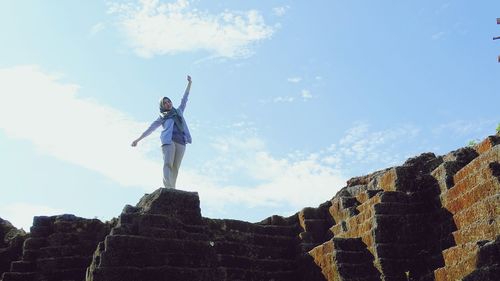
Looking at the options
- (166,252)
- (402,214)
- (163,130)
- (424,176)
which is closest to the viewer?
(166,252)

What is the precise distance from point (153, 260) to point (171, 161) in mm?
3309

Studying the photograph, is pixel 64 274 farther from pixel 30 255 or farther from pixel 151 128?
pixel 151 128

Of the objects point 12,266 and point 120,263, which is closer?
point 120,263

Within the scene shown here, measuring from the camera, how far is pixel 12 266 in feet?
41.3

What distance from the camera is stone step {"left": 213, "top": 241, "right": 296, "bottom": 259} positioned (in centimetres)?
1266

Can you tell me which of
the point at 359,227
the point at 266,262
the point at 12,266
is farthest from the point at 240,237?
the point at 12,266

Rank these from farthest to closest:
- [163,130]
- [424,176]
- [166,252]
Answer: [163,130] → [424,176] → [166,252]

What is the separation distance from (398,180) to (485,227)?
121 inches

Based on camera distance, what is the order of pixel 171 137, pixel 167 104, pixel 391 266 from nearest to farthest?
1. pixel 391 266
2. pixel 171 137
3. pixel 167 104

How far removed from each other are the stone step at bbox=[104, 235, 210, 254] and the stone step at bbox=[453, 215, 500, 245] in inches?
184

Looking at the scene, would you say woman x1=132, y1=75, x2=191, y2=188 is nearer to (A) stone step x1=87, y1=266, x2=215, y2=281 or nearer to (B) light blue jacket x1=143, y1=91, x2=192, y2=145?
(B) light blue jacket x1=143, y1=91, x2=192, y2=145

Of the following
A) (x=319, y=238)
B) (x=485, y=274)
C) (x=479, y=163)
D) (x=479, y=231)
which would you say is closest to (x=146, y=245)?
(x=319, y=238)

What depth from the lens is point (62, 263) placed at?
12305 mm

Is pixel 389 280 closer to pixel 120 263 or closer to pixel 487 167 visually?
pixel 487 167
